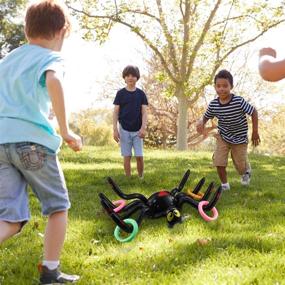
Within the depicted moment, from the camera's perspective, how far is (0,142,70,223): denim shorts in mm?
2840

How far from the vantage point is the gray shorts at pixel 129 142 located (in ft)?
23.6

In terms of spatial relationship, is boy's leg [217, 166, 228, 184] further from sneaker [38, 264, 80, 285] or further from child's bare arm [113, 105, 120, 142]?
sneaker [38, 264, 80, 285]

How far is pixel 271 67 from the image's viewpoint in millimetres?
2037

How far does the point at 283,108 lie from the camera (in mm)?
38844

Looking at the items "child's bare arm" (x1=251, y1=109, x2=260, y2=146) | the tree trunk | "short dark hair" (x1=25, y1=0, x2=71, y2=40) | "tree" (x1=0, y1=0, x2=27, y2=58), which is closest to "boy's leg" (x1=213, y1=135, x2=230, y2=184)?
"child's bare arm" (x1=251, y1=109, x2=260, y2=146)

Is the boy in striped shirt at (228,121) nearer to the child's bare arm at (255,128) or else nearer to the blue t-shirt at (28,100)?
the child's bare arm at (255,128)

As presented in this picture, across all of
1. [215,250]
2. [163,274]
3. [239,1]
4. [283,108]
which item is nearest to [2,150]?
[163,274]

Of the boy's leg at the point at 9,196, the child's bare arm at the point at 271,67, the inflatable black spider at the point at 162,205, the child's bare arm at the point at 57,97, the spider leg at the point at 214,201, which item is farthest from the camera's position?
the spider leg at the point at 214,201

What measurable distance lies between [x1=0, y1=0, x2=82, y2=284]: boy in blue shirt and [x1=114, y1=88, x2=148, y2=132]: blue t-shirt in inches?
164

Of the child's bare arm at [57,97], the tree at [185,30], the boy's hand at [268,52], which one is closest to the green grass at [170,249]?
the child's bare arm at [57,97]

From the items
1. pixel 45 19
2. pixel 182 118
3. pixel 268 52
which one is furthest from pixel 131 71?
pixel 182 118

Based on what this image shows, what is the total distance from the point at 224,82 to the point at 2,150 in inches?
156

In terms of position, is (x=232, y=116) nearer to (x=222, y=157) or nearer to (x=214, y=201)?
(x=222, y=157)

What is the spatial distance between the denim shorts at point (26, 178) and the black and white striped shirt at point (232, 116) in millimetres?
3880
